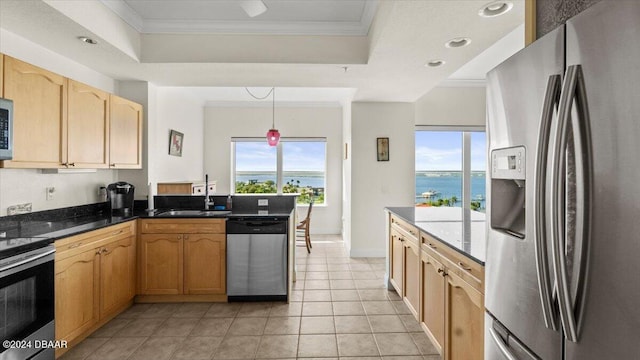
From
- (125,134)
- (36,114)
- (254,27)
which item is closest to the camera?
(36,114)

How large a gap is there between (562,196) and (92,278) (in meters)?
3.06

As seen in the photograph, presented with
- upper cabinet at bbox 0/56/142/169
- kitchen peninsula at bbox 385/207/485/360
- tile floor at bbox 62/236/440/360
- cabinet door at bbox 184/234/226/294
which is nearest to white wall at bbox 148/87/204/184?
upper cabinet at bbox 0/56/142/169

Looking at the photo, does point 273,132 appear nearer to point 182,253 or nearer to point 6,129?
point 182,253

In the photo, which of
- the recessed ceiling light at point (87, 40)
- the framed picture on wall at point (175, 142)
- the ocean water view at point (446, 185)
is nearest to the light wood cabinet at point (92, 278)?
the recessed ceiling light at point (87, 40)

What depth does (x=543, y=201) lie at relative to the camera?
91 cm

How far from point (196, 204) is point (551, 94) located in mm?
3618

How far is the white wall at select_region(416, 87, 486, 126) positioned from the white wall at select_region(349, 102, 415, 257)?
1.99 ft

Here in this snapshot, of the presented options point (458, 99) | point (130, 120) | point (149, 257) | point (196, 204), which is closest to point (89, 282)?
point (149, 257)

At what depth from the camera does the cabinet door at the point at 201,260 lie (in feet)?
10.6

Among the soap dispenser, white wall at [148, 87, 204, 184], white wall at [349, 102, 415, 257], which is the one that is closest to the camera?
the soap dispenser

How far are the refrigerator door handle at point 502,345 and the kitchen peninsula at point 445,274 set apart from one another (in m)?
0.27

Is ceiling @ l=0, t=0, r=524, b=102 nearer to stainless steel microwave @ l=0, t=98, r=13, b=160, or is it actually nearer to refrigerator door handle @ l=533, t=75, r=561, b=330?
stainless steel microwave @ l=0, t=98, r=13, b=160

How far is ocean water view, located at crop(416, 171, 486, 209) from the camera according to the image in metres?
5.67

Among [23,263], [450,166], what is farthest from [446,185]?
[23,263]
